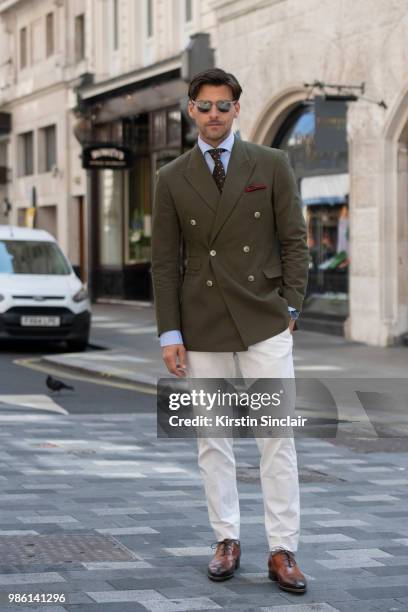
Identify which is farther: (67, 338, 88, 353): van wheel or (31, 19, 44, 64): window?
(31, 19, 44, 64): window

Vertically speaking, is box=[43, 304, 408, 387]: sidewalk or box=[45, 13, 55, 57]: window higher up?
box=[45, 13, 55, 57]: window

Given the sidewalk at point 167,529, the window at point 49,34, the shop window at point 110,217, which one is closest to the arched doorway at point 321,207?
the shop window at point 110,217

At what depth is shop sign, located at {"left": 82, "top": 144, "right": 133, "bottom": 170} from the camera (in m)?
28.7

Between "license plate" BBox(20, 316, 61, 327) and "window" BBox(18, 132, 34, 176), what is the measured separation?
65.4 ft

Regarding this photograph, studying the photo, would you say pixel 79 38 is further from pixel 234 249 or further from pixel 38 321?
pixel 234 249

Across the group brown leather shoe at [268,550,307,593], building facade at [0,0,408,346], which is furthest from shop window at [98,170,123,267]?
brown leather shoe at [268,550,307,593]

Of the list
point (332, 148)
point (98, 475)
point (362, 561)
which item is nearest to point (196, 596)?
point (362, 561)

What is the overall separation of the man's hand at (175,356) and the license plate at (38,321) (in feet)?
44.5

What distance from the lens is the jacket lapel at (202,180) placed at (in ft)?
17.2

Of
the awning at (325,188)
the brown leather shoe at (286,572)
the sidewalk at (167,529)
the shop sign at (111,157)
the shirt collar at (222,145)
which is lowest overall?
the sidewalk at (167,529)

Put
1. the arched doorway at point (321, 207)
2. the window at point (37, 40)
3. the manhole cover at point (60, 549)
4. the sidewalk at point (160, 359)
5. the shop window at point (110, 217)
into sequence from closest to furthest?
1. the manhole cover at point (60, 549)
2. the sidewalk at point (160, 359)
3. the arched doorway at point (321, 207)
4. the shop window at point (110, 217)
5. the window at point (37, 40)

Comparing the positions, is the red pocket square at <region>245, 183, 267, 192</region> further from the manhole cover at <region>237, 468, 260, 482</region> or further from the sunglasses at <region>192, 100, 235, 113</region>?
the manhole cover at <region>237, 468, 260, 482</region>

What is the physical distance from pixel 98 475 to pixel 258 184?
331cm

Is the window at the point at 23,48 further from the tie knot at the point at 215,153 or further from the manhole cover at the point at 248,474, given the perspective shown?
the tie knot at the point at 215,153
